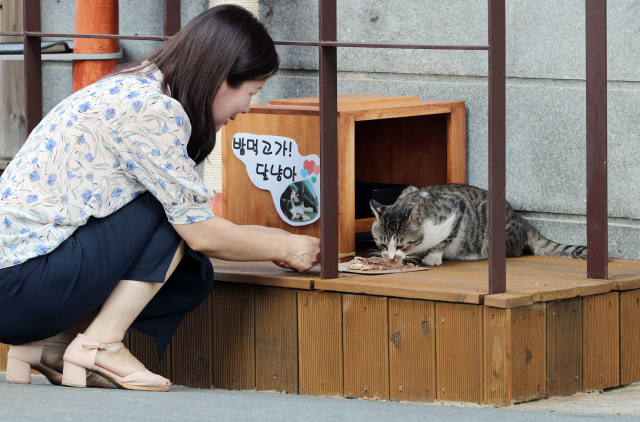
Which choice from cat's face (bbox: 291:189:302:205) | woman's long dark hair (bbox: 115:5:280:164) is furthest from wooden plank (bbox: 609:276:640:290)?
woman's long dark hair (bbox: 115:5:280:164)

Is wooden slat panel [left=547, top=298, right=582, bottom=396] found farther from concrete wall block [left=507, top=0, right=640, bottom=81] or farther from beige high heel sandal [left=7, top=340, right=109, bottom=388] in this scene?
beige high heel sandal [left=7, top=340, right=109, bottom=388]

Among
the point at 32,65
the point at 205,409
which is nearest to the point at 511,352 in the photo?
the point at 205,409

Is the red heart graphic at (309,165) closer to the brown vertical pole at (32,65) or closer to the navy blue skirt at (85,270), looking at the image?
the navy blue skirt at (85,270)

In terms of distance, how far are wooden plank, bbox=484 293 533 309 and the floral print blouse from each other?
83 cm

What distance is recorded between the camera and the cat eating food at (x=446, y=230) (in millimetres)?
3123

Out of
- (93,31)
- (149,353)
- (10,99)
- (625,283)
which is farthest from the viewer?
(10,99)

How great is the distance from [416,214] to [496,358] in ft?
2.69

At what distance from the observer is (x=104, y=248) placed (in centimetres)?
226

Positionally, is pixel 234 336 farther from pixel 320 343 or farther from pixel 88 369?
pixel 88 369

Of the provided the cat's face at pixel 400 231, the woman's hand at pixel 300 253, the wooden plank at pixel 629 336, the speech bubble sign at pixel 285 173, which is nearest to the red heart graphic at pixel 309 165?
the speech bubble sign at pixel 285 173

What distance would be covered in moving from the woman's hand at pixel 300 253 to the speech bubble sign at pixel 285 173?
15.5 inches

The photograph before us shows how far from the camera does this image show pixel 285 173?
3143mm

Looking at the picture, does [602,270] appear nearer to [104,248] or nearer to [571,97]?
[571,97]

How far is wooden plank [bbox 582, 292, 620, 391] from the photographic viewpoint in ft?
8.64
